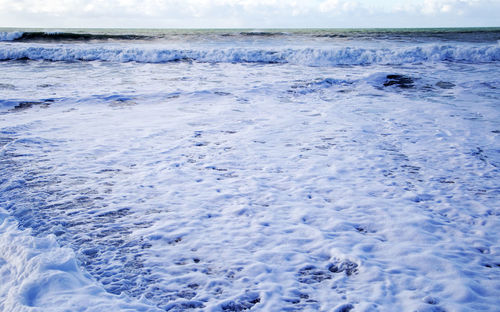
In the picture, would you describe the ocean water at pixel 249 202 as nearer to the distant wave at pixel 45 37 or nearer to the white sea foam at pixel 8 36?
the distant wave at pixel 45 37

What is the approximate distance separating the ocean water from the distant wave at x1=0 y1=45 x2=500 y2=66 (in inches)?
327

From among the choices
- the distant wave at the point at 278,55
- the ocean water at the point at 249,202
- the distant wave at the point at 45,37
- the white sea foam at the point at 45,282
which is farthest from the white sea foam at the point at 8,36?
the white sea foam at the point at 45,282

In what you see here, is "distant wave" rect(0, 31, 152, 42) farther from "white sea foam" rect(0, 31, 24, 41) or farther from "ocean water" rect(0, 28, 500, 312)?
"ocean water" rect(0, 28, 500, 312)

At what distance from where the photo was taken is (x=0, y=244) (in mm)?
2895

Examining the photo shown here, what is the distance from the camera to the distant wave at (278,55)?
16.8 metres

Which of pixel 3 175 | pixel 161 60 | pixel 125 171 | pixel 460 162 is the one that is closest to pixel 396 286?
pixel 460 162

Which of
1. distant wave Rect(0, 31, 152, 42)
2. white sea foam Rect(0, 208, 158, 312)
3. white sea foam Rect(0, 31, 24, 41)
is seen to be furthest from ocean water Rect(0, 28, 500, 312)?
white sea foam Rect(0, 31, 24, 41)

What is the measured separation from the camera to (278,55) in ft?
59.2

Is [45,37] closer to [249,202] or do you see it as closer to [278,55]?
[278,55]

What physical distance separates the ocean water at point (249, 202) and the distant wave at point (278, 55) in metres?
8.30

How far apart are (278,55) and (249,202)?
605 inches

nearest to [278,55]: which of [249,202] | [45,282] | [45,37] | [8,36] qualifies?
[249,202]

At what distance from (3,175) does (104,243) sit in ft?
7.70

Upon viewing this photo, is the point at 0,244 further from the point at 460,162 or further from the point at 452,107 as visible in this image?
the point at 452,107
